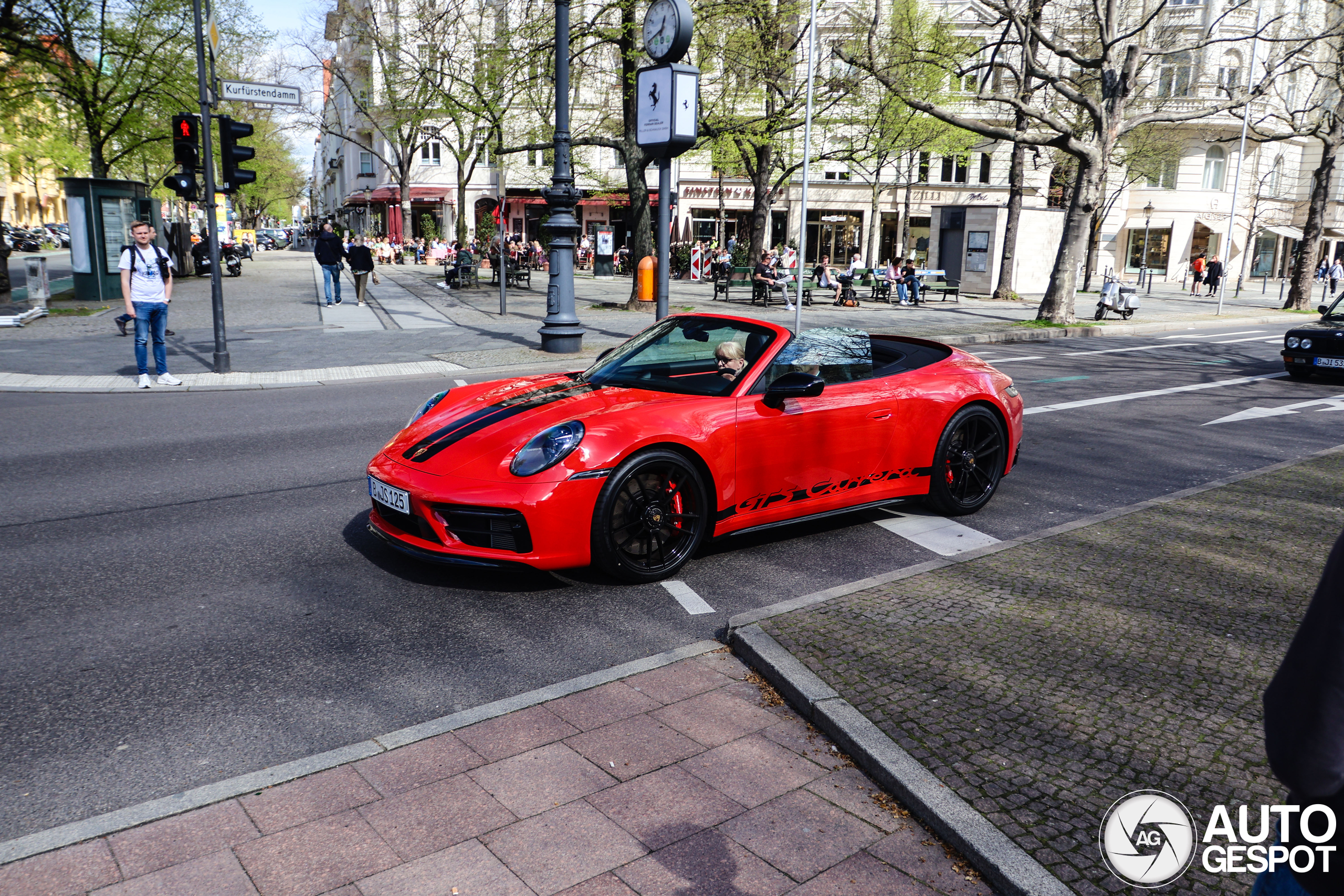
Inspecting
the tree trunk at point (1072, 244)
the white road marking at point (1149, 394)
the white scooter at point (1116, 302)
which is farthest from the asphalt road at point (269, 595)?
the white scooter at point (1116, 302)

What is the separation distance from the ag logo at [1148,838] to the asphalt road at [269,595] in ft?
6.80

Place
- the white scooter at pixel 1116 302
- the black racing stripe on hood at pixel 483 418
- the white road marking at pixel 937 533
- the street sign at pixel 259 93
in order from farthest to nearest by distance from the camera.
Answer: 1. the white scooter at pixel 1116 302
2. the street sign at pixel 259 93
3. the white road marking at pixel 937 533
4. the black racing stripe on hood at pixel 483 418

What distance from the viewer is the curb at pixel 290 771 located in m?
2.91

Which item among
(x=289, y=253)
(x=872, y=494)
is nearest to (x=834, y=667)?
(x=872, y=494)

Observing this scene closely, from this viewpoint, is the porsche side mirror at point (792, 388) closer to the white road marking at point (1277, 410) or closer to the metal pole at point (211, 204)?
the white road marking at point (1277, 410)

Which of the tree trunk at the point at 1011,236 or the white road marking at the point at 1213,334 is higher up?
the tree trunk at the point at 1011,236

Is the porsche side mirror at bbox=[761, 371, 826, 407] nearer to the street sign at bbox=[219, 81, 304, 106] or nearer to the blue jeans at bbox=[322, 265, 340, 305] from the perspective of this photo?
the street sign at bbox=[219, 81, 304, 106]

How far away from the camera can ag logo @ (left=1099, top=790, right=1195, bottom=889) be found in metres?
2.74

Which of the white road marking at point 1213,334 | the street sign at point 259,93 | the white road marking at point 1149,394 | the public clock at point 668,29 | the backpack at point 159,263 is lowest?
the white road marking at point 1149,394

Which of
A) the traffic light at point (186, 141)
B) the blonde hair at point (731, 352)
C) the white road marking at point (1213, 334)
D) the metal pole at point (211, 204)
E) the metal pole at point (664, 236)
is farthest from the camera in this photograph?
the white road marking at point (1213, 334)

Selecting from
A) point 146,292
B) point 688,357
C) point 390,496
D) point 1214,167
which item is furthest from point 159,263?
point 1214,167

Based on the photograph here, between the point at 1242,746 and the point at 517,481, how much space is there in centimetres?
327

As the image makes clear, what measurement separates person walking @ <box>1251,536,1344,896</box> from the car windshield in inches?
162

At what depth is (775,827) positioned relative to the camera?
9.94ft
